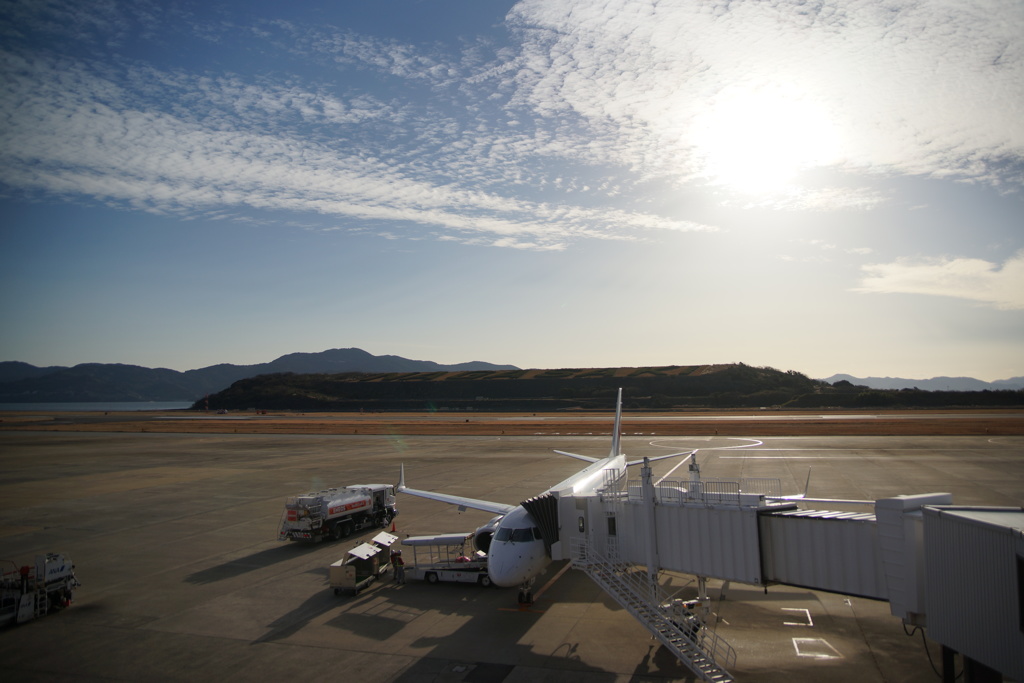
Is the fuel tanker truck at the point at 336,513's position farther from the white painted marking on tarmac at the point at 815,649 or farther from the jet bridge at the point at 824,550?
the white painted marking on tarmac at the point at 815,649

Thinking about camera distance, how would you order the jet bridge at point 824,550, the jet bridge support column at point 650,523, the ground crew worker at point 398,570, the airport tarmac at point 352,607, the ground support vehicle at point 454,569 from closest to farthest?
the jet bridge at point 824,550
the airport tarmac at point 352,607
the jet bridge support column at point 650,523
the ground support vehicle at point 454,569
the ground crew worker at point 398,570

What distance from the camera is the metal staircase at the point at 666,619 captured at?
54.2 ft

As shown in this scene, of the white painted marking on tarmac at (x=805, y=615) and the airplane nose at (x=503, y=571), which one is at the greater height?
the airplane nose at (x=503, y=571)

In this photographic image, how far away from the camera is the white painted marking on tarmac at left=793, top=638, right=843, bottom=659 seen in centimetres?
1862

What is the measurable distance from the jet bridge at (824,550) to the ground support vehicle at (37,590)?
2098 cm

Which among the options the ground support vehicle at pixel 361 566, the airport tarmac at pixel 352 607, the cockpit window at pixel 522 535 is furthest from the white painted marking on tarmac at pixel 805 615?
the ground support vehicle at pixel 361 566

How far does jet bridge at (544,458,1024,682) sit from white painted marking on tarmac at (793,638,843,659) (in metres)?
3.43

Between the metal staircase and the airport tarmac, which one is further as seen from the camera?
the airport tarmac

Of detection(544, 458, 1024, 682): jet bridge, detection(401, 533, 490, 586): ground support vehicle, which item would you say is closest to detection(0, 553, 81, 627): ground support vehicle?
detection(401, 533, 490, 586): ground support vehicle

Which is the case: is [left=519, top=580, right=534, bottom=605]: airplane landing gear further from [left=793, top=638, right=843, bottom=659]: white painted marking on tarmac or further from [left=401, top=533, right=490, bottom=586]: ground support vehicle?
[left=793, top=638, right=843, bottom=659]: white painted marking on tarmac

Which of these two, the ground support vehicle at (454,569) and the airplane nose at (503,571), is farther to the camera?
the ground support vehicle at (454,569)

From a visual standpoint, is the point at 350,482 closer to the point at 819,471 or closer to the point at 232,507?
the point at 232,507

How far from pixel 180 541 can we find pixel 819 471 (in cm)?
5053

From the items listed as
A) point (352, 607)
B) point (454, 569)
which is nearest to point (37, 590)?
point (352, 607)
